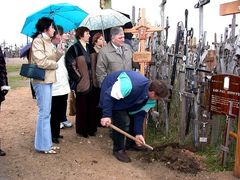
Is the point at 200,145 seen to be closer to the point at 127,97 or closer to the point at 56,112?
the point at 127,97

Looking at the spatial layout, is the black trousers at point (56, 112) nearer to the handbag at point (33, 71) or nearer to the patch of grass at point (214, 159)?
the handbag at point (33, 71)

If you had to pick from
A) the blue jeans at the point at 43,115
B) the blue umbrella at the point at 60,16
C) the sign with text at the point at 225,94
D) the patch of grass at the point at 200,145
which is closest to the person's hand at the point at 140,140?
the patch of grass at the point at 200,145

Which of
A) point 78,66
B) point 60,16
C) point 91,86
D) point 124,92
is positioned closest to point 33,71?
point 78,66

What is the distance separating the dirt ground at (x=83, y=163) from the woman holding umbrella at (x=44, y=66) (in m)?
0.35

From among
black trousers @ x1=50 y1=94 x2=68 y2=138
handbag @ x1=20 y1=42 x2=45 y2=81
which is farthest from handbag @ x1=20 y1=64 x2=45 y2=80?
black trousers @ x1=50 y1=94 x2=68 y2=138

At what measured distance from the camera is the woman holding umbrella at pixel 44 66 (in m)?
5.11

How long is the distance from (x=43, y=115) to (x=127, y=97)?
1.30 metres

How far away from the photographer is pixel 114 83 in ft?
15.9

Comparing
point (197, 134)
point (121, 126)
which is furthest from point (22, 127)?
point (197, 134)

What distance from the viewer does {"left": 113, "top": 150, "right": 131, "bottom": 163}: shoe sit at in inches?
209

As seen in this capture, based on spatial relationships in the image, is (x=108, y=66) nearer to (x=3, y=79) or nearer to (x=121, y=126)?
(x=121, y=126)

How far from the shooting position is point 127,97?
4.88m

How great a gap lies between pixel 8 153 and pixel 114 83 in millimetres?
2067

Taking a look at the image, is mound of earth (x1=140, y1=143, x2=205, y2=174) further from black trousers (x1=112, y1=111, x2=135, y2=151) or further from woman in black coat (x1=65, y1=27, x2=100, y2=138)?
woman in black coat (x1=65, y1=27, x2=100, y2=138)
